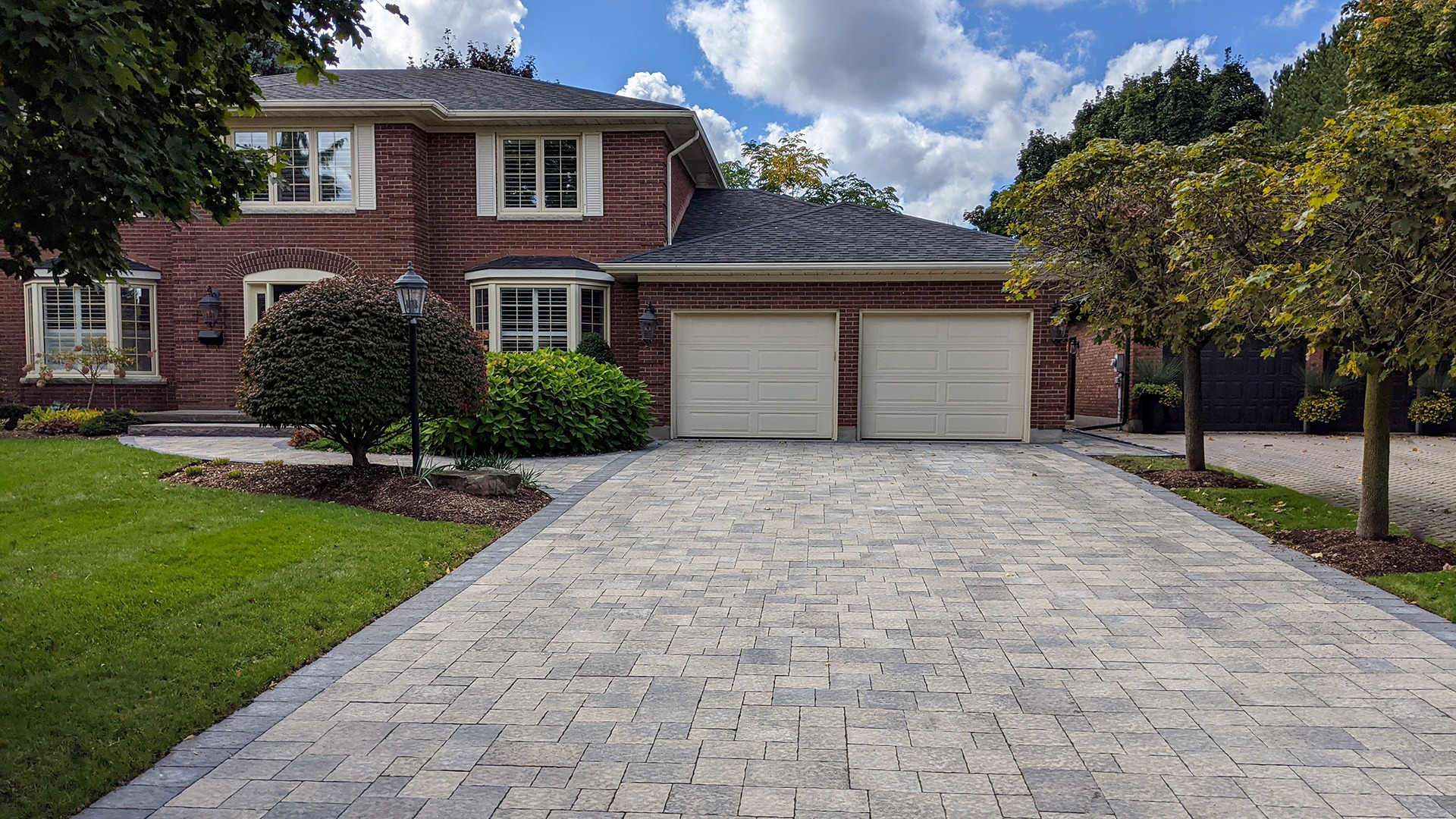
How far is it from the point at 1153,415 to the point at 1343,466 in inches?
199

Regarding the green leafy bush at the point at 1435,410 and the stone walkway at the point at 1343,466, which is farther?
the green leafy bush at the point at 1435,410

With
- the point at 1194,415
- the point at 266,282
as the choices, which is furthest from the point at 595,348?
the point at 1194,415

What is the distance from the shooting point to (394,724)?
3746 mm

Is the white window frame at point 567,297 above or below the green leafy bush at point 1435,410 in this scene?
above

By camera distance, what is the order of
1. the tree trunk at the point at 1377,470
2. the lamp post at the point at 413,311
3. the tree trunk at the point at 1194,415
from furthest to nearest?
the tree trunk at the point at 1194,415
the lamp post at the point at 413,311
the tree trunk at the point at 1377,470

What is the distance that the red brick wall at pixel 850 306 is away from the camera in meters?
14.1

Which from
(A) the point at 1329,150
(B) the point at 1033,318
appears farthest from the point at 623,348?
(A) the point at 1329,150

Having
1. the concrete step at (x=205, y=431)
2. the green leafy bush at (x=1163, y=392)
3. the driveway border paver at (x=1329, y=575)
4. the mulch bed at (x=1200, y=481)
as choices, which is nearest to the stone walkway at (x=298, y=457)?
the concrete step at (x=205, y=431)

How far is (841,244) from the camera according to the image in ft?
48.5

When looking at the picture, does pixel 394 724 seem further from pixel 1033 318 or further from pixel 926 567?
pixel 1033 318

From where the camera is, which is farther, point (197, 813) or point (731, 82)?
point (731, 82)

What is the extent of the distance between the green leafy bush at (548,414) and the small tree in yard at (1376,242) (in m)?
8.40

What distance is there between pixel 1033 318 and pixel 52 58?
1338 cm

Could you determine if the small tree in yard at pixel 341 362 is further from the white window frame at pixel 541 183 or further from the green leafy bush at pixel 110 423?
the green leafy bush at pixel 110 423
